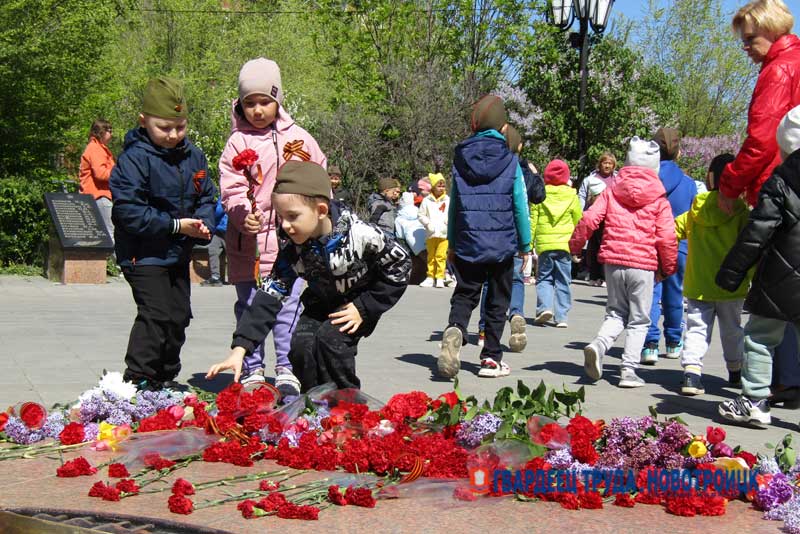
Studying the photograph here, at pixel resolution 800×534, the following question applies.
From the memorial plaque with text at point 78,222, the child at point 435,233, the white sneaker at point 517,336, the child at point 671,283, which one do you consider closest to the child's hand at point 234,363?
the white sneaker at point 517,336

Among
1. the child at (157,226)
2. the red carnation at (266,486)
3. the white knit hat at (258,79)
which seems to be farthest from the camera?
the white knit hat at (258,79)

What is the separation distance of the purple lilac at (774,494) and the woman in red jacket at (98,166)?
A: 1112 centimetres

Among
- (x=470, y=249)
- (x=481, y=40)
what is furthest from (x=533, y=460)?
(x=481, y=40)

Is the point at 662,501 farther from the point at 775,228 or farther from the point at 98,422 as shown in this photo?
the point at 98,422

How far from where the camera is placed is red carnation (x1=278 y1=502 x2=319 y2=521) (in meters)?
3.65

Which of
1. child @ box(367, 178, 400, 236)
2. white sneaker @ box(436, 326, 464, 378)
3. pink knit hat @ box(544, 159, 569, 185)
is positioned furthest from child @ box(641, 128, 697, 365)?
child @ box(367, 178, 400, 236)

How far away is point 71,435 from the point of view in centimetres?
470

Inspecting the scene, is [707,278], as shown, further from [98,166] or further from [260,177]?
[98,166]

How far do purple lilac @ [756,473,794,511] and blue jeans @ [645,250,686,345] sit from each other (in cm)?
440

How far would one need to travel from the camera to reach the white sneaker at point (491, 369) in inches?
287

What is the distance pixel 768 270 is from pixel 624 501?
2.20m

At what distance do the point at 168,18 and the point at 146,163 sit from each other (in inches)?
1175

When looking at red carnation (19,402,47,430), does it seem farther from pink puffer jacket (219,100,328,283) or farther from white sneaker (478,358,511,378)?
white sneaker (478,358,511,378)

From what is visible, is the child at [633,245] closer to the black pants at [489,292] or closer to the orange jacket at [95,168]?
the black pants at [489,292]
